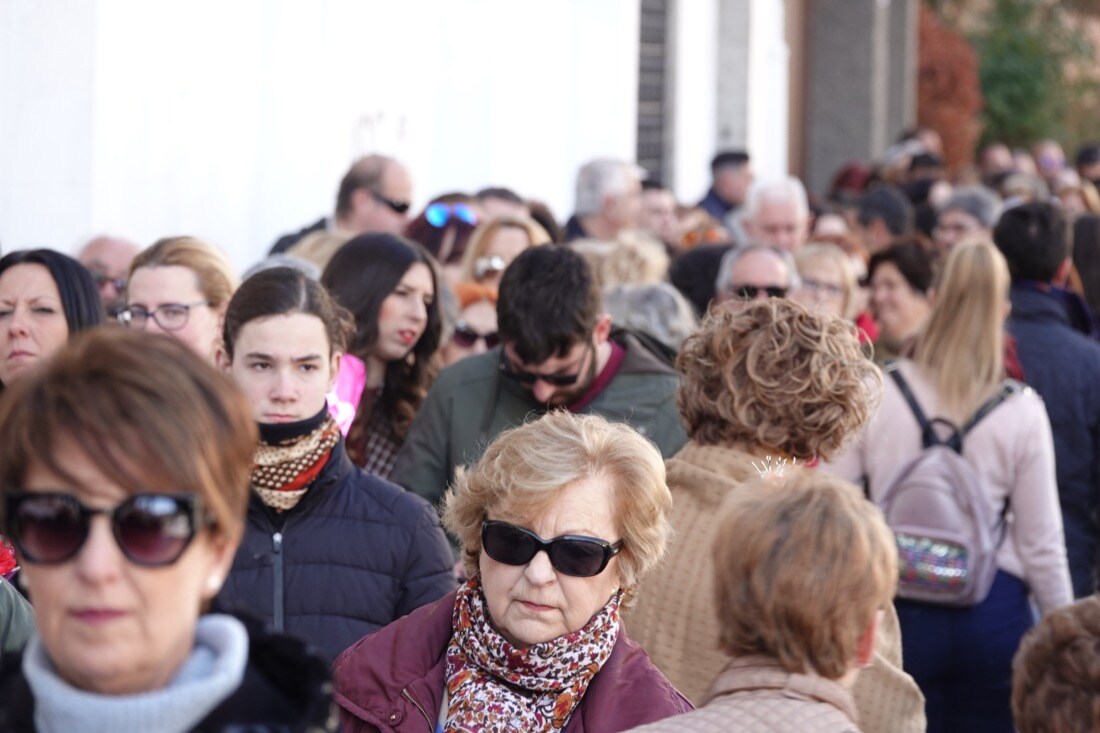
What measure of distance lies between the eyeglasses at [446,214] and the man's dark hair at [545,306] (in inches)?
105

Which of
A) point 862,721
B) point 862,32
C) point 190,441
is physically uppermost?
point 862,32

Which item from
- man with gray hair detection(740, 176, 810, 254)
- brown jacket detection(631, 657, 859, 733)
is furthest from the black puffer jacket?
man with gray hair detection(740, 176, 810, 254)

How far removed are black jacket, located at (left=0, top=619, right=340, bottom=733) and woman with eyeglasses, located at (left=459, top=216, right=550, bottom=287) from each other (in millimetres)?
4434

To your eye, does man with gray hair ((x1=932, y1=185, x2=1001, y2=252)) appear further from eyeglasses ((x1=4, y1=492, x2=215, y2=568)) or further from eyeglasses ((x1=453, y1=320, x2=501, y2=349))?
eyeglasses ((x1=4, y1=492, x2=215, y2=568))

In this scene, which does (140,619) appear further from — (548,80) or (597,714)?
(548,80)

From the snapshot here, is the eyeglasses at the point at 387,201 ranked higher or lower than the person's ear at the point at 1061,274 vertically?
higher

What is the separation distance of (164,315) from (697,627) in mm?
2034

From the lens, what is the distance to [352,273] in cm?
513

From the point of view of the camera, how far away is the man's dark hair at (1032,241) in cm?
641

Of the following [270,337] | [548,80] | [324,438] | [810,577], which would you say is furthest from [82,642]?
[548,80]

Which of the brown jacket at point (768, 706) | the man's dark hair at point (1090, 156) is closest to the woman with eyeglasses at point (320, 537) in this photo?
the brown jacket at point (768, 706)

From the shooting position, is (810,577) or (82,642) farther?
(810,577)

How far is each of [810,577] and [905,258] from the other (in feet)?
15.9

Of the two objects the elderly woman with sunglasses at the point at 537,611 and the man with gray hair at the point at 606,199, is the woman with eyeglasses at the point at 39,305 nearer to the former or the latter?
the elderly woman with sunglasses at the point at 537,611
